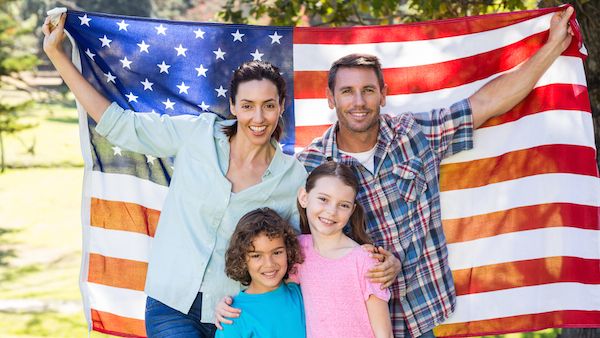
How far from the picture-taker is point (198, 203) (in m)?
3.89

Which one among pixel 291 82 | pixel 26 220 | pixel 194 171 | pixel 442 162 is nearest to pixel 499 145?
pixel 442 162

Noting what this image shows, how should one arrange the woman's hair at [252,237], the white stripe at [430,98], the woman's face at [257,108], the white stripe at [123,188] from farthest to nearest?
the white stripe at [123,188] → the white stripe at [430,98] → the woman's face at [257,108] → the woman's hair at [252,237]

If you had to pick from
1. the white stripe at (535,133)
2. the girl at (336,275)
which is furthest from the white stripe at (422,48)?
the girl at (336,275)

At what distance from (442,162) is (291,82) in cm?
105

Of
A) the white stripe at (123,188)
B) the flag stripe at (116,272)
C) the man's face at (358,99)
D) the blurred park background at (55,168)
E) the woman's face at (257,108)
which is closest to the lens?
the woman's face at (257,108)

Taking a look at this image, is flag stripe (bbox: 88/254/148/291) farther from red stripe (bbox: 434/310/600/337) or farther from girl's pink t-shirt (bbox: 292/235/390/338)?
red stripe (bbox: 434/310/600/337)

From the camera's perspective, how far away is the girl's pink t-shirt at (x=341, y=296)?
377 cm

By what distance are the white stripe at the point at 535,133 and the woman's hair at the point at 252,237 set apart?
132 cm

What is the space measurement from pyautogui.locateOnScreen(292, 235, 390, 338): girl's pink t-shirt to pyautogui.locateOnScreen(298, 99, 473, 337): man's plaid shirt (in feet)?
1.39

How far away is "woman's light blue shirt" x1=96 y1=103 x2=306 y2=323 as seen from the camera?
3885 millimetres

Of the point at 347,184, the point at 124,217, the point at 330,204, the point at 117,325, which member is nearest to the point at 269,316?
the point at 330,204

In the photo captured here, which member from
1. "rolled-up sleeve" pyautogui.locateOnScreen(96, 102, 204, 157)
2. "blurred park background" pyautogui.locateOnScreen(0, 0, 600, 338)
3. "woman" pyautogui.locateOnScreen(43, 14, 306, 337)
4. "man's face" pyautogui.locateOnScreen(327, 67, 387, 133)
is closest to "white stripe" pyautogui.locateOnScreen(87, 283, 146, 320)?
"woman" pyautogui.locateOnScreen(43, 14, 306, 337)

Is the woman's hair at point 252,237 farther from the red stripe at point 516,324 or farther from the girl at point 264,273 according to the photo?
the red stripe at point 516,324

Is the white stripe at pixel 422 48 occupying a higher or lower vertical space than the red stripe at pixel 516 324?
higher
